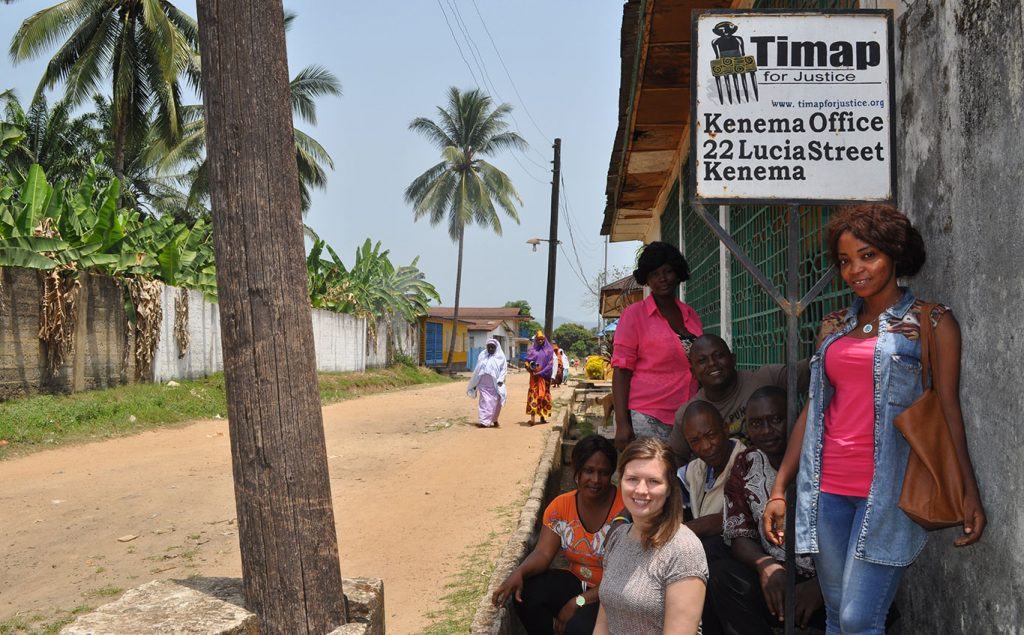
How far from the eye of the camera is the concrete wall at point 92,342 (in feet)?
36.2

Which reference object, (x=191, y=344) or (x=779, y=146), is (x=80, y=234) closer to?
(x=191, y=344)

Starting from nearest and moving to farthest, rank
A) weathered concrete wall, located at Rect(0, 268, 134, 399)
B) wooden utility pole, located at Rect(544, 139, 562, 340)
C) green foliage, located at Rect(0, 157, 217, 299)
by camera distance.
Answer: weathered concrete wall, located at Rect(0, 268, 134, 399) → green foliage, located at Rect(0, 157, 217, 299) → wooden utility pole, located at Rect(544, 139, 562, 340)

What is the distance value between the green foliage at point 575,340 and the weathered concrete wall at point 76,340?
52.2 m

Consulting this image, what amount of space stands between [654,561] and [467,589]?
281 centimetres

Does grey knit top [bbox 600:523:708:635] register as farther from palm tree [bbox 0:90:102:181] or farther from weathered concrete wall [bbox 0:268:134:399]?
palm tree [bbox 0:90:102:181]

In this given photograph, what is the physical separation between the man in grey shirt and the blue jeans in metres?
1.12

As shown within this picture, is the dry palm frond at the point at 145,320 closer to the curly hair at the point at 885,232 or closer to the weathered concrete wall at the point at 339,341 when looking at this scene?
the weathered concrete wall at the point at 339,341

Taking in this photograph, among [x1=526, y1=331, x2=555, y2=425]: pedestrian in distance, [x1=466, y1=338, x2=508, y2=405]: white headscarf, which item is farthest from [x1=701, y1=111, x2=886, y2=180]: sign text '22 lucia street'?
[x1=466, y1=338, x2=508, y2=405]: white headscarf

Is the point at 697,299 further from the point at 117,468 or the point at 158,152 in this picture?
the point at 158,152

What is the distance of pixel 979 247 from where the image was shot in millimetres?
2260

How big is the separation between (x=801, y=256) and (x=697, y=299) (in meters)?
4.63

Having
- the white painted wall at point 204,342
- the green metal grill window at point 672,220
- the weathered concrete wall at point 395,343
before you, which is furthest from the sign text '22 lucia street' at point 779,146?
the weathered concrete wall at point 395,343

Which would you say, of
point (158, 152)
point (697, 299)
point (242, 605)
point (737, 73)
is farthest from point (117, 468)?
point (158, 152)

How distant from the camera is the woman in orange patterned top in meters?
3.49
